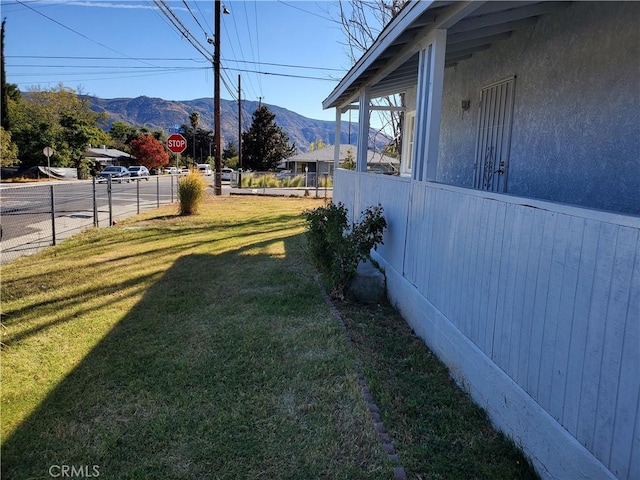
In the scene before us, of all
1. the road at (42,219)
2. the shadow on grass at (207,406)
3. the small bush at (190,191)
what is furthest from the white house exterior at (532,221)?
the small bush at (190,191)

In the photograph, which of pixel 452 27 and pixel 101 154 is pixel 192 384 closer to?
pixel 452 27

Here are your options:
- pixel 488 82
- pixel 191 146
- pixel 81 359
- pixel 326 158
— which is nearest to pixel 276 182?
pixel 326 158

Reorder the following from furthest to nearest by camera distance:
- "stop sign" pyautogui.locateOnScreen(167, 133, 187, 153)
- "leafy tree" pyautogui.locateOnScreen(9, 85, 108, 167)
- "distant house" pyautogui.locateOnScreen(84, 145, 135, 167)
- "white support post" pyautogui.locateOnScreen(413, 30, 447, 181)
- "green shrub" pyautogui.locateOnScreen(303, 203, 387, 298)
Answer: "distant house" pyautogui.locateOnScreen(84, 145, 135, 167)
"leafy tree" pyautogui.locateOnScreen(9, 85, 108, 167)
"stop sign" pyautogui.locateOnScreen(167, 133, 187, 153)
"green shrub" pyautogui.locateOnScreen(303, 203, 387, 298)
"white support post" pyautogui.locateOnScreen(413, 30, 447, 181)

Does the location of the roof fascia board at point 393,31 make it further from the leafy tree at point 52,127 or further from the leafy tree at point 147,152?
the leafy tree at point 147,152

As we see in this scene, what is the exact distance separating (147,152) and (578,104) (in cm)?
5971

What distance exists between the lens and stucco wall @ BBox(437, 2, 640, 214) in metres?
3.56

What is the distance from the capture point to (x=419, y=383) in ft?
11.3

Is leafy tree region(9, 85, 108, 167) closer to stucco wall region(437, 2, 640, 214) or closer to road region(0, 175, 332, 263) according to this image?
road region(0, 175, 332, 263)

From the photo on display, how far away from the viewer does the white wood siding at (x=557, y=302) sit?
69.8 inches

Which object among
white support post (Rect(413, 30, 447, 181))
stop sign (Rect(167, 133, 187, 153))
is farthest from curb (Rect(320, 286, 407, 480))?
stop sign (Rect(167, 133, 187, 153))

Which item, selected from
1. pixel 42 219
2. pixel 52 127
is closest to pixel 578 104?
pixel 42 219

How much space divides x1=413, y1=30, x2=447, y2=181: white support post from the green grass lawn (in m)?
1.80

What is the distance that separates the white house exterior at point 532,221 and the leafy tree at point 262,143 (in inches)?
1849

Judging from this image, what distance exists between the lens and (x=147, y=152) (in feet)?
188
